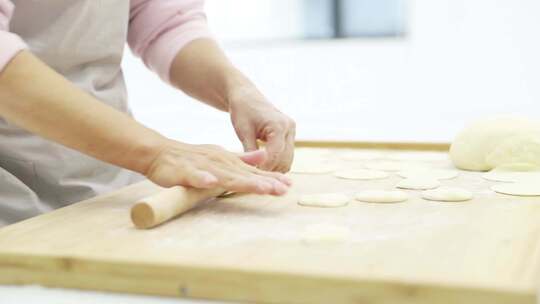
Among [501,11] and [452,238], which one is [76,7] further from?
[501,11]

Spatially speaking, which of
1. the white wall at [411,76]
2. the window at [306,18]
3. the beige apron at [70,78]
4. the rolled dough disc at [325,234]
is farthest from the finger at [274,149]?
the window at [306,18]

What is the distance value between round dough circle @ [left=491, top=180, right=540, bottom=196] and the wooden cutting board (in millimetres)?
27

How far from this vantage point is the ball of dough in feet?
3.53

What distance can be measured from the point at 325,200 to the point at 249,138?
0.28m

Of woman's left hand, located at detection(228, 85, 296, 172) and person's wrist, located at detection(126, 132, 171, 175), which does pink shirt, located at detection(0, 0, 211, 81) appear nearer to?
woman's left hand, located at detection(228, 85, 296, 172)

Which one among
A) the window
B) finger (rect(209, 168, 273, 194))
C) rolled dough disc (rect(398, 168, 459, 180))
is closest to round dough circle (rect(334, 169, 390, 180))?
rolled dough disc (rect(398, 168, 459, 180))

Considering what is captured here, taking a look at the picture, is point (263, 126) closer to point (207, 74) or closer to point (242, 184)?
point (207, 74)

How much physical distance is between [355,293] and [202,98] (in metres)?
0.75

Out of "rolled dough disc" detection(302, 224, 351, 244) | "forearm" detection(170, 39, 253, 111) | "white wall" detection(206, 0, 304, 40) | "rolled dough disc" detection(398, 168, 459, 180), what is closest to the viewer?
"rolled dough disc" detection(302, 224, 351, 244)

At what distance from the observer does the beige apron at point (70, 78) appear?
3.20 ft

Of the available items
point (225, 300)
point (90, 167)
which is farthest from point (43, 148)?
point (225, 300)

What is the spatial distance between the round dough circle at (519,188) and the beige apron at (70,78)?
58 centimetres

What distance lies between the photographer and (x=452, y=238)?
→ 658 mm

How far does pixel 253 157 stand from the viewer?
3.10 feet
